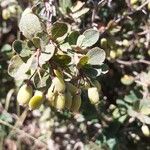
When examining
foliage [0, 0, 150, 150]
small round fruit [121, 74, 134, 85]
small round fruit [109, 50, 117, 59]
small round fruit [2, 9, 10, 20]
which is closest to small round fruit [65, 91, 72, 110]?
foliage [0, 0, 150, 150]

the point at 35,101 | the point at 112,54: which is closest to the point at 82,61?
the point at 35,101

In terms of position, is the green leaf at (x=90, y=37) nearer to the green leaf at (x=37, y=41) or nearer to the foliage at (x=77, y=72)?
the foliage at (x=77, y=72)

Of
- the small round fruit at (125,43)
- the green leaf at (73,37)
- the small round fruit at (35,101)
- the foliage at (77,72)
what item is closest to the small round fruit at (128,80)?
the foliage at (77,72)

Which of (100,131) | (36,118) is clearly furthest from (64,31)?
(36,118)

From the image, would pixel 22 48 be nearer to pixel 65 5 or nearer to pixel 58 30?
pixel 58 30

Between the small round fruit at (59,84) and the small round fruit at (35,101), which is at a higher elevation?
the small round fruit at (59,84)

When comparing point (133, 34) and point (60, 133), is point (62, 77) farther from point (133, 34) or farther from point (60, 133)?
point (60, 133)

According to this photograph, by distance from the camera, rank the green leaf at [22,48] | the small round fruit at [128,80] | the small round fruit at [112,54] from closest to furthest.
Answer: the green leaf at [22,48] < the small round fruit at [112,54] < the small round fruit at [128,80]
